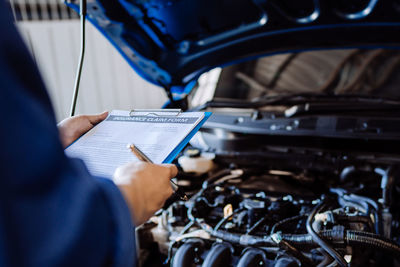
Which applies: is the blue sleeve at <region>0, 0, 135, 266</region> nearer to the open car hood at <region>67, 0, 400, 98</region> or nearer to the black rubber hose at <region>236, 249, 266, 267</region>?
the black rubber hose at <region>236, 249, 266, 267</region>

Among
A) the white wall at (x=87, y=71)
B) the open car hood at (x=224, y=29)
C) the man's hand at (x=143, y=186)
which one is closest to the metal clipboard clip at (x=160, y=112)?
the man's hand at (x=143, y=186)

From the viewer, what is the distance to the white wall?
2.79 metres

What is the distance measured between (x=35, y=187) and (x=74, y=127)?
408 millimetres

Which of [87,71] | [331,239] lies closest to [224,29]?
[331,239]

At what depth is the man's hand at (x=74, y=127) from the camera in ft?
2.39

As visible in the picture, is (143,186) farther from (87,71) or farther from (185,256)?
(87,71)

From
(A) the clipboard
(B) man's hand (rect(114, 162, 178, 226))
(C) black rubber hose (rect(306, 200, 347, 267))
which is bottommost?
(C) black rubber hose (rect(306, 200, 347, 267))

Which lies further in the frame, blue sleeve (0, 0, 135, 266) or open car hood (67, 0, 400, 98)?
open car hood (67, 0, 400, 98)

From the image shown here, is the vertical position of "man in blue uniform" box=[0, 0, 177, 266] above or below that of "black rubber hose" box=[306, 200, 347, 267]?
above

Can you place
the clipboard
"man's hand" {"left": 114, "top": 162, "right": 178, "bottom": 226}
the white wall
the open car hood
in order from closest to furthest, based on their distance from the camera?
1. "man's hand" {"left": 114, "top": 162, "right": 178, "bottom": 226}
2. the clipboard
3. the open car hood
4. the white wall

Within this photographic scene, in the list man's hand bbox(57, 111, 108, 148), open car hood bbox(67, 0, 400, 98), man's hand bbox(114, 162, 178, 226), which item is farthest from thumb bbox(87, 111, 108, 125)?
open car hood bbox(67, 0, 400, 98)

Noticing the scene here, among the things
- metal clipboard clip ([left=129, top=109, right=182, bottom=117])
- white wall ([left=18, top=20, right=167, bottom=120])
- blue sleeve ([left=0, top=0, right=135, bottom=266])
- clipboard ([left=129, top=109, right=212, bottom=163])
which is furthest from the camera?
white wall ([left=18, top=20, right=167, bottom=120])

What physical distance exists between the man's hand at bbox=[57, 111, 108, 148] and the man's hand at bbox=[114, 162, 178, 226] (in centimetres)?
26

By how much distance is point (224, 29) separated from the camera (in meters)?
1.25
